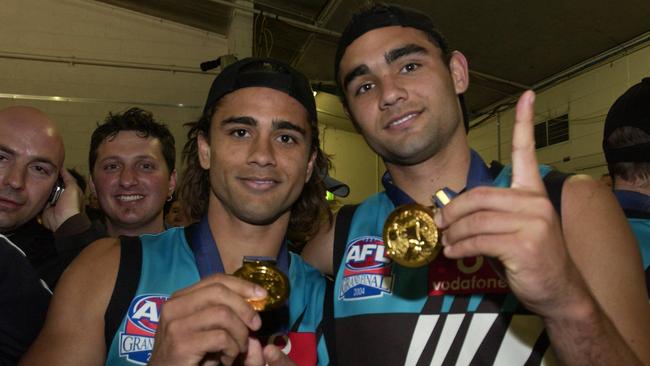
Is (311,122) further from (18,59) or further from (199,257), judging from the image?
(18,59)

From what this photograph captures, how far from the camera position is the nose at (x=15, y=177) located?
2.72m

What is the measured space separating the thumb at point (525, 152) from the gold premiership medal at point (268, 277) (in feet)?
2.56

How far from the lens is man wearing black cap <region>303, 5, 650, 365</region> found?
4.12 feet

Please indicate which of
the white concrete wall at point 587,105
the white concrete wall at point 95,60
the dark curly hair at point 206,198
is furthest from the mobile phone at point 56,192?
the white concrete wall at point 587,105

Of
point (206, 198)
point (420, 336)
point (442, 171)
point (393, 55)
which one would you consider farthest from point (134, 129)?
point (420, 336)

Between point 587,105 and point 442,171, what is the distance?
836 centimetres

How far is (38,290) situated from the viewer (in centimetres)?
205

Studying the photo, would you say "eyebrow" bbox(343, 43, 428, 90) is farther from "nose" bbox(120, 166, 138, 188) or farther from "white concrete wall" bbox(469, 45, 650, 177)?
"white concrete wall" bbox(469, 45, 650, 177)

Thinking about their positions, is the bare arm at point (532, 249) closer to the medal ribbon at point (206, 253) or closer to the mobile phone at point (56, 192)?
the medal ribbon at point (206, 253)

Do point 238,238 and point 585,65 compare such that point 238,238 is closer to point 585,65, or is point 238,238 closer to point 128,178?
point 128,178

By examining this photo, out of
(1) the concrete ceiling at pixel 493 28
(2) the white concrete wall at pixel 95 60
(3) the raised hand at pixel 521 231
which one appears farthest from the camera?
(2) the white concrete wall at pixel 95 60

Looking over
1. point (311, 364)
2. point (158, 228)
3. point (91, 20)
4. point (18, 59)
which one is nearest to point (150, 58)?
point (91, 20)

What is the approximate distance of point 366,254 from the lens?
2.20m

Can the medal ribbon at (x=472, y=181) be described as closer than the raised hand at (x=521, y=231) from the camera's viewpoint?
No
